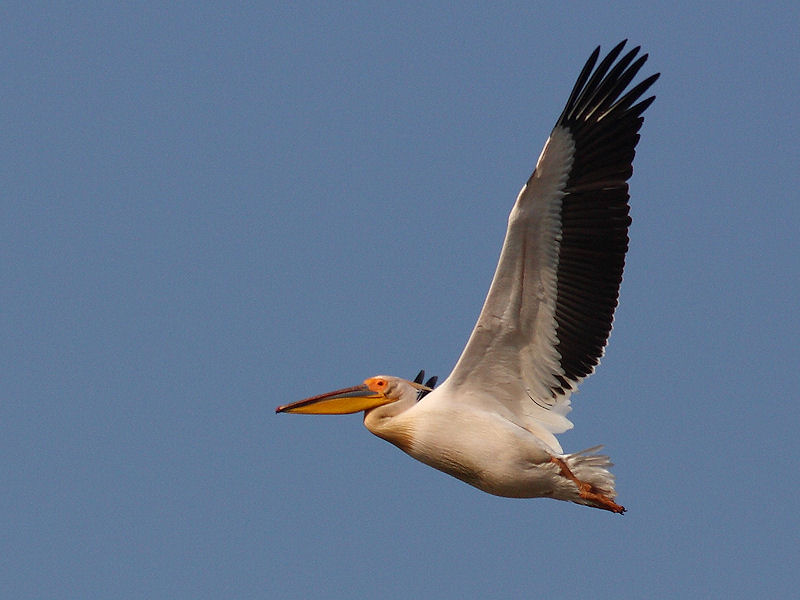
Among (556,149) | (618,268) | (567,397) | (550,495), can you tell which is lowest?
(550,495)

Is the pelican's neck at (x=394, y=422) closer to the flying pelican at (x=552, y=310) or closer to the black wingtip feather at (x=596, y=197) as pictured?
the flying pelican at (x=552, y=310)

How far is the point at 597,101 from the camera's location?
39.2ft

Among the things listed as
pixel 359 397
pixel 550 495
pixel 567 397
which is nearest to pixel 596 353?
pixel 567 397

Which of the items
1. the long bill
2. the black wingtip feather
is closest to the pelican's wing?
the black wingtip feather

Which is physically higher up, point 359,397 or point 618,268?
point 618,268

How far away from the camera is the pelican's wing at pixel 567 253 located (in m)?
11.7

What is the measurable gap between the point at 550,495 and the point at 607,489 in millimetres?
476

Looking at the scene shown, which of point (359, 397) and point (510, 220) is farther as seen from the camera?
point (359, 397)

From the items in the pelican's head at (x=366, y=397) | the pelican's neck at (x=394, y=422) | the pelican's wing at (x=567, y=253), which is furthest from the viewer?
the pelican's head at (x=366, y=397)

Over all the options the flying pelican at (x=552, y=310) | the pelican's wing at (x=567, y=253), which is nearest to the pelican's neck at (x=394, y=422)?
the flying pelican at (x=552, y=310)

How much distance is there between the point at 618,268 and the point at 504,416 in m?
1.50

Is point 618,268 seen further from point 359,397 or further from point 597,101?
point 359,397

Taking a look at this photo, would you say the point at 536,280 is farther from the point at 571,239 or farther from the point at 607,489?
the point at 607,489

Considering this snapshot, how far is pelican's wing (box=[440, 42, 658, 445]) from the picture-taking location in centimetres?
1170
